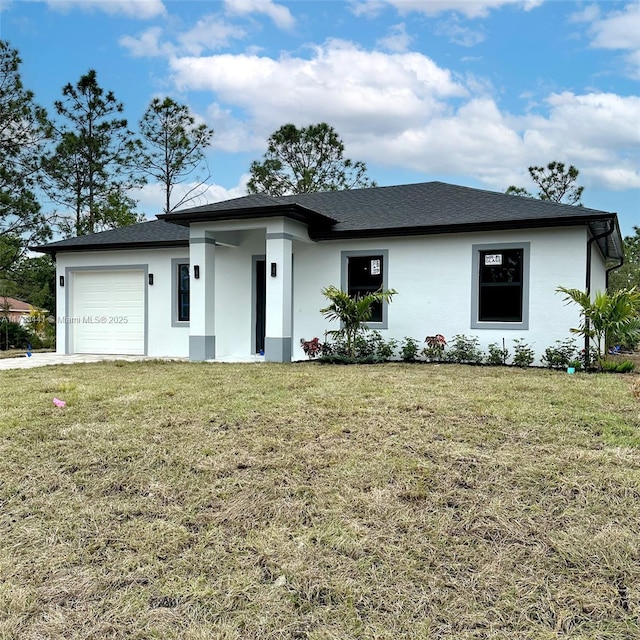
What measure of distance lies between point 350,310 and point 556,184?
24282 mm

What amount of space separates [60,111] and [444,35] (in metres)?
17.6

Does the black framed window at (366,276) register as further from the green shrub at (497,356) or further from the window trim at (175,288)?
the window trim at (175,288)

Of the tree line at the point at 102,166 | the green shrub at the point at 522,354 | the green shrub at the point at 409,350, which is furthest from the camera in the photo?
the tree line at the point at 102,166

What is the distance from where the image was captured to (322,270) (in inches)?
459

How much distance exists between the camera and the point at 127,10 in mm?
12625

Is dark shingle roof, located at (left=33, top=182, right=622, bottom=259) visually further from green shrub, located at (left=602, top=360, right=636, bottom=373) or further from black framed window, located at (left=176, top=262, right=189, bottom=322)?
green shrub, located at (left=602, top=360, right=636, bottom=373)

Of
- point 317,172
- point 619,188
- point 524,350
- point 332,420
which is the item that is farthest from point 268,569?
point 317,172

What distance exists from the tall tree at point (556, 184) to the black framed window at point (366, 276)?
21.2 m

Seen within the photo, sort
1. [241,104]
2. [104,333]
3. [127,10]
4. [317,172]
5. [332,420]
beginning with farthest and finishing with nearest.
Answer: [317,172]
[241,104]
[104,333]
[127,10]
[332,420]

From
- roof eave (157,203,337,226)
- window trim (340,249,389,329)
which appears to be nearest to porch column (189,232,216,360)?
roof eave (157,203,337,226)

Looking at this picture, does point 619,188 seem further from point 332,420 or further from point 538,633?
point 538,633

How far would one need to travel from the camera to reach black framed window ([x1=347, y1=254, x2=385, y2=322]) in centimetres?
1127

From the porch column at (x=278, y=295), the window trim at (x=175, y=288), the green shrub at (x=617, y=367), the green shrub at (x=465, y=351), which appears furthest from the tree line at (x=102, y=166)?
the green shrub at (x=617, y=367)

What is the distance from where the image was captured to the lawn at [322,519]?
2.68 metres
